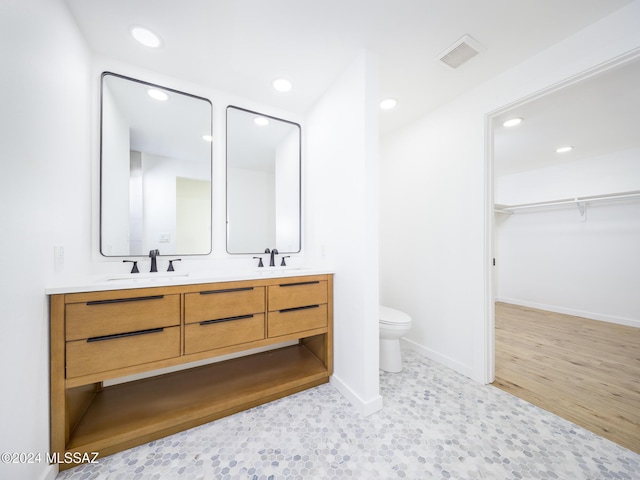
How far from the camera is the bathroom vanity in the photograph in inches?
45.5

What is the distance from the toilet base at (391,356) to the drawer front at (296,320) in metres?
0.62

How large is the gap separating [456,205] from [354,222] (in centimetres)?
109

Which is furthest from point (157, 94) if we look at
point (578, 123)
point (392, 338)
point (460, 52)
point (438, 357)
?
point (578, 123)

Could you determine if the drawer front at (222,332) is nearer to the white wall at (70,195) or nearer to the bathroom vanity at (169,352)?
the bathroom vanity at (169,352)

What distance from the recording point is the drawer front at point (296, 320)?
1.66m

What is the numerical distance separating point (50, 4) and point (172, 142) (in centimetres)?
86

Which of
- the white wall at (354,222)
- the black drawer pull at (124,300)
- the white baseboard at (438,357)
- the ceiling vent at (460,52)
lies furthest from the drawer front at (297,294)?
the ceiling vent at (460,52)

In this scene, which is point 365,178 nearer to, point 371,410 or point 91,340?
point 371,410

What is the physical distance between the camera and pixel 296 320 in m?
1.74

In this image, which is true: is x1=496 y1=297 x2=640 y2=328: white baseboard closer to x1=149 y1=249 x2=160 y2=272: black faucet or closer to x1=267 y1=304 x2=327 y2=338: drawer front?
x1=267 y1=304 x2=327 y2=338: drawer front

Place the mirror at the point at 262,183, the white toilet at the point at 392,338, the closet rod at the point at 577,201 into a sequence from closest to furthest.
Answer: the white toilet at the point at 392,338
the mirror at the point at 262,183
the closet rod at the point at 577,201

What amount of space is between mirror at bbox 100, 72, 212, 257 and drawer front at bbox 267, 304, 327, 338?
86 centimetres

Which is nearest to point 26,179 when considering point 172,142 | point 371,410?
point 172,142

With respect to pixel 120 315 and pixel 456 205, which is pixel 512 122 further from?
pixel 120 315
